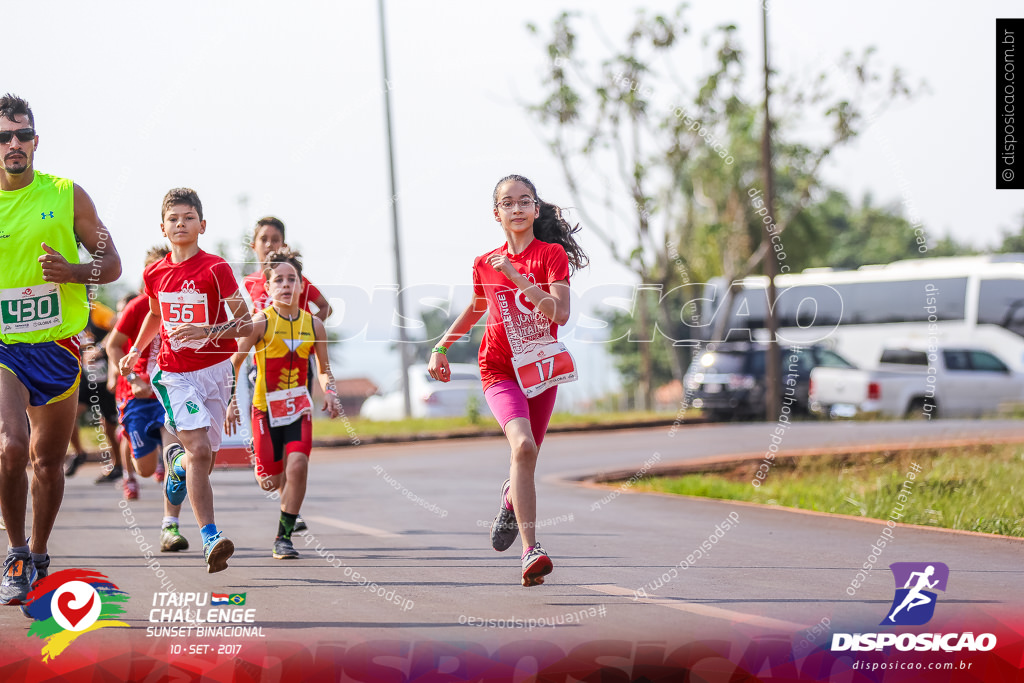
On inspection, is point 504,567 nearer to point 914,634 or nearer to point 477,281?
point 477,281

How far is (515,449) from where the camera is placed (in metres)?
5.68

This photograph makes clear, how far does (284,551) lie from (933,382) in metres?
20.3

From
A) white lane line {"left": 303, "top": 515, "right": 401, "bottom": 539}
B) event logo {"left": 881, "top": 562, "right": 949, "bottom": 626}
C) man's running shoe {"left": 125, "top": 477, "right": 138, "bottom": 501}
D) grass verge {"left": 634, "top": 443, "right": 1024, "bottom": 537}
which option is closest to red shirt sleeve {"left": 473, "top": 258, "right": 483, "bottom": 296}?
event logo {"left": 881, "top": 562, "right": 949, "bottom": 626}

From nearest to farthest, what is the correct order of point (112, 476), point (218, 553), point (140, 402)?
1. point (218, 553)
2. point (140, 402)
3. point (112, 476)

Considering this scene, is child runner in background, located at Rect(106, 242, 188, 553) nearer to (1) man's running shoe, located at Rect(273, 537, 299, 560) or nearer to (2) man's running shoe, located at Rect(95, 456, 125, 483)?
(1) man's running shoe, located at Rect(273, 537, 299, 560)

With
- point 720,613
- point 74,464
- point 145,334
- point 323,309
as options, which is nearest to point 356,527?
point 323,309

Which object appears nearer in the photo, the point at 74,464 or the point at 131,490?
the point at 131,490

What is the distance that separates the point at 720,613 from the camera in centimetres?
524

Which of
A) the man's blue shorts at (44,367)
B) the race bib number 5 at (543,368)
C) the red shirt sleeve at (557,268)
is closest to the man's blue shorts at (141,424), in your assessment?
the man's blue shorts at (44,367)

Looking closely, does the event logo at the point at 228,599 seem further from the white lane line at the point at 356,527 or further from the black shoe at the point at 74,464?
the black shoe at the point at 74,464

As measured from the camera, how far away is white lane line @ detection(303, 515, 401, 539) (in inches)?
331

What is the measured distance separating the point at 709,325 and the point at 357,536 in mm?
26340

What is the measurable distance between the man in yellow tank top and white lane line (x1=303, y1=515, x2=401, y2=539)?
2962 mm

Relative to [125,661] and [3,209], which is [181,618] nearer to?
[125,661]
